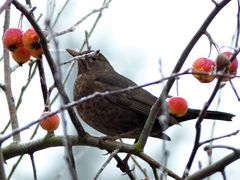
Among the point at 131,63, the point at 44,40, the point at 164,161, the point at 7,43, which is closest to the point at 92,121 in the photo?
the point at 7,43

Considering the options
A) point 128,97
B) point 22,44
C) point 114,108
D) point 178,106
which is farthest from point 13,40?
point 128,97

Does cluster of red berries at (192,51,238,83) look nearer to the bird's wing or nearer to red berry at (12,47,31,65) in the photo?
red berry at (12,47,31,65)

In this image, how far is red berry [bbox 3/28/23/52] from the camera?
2.99 meters

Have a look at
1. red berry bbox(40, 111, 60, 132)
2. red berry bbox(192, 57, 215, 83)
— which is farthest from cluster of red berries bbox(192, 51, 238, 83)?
red berry bbox(40, 111, 60, 132)

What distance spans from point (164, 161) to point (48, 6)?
61cm

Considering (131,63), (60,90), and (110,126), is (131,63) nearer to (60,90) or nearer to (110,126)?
(110,126)

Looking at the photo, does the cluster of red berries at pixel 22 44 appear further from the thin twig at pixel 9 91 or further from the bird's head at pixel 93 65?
the bird's head at pixel 93 65

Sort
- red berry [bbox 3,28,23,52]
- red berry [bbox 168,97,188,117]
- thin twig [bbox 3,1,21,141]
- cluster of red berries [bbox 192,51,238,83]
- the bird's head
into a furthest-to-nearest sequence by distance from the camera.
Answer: the bird's head, thin twig [bbox 3,1,21,141], red berry [bbox 168,97,188,117], red berry [bbox 3,28,23,52], cluster of red berries [bbox 192,51,238,83]

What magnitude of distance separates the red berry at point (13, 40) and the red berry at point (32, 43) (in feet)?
0.24

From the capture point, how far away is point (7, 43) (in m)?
2.98

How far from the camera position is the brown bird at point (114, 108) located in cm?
479

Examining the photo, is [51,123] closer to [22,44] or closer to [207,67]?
[22,44]

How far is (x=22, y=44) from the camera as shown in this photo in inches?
119

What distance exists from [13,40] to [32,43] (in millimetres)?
144
